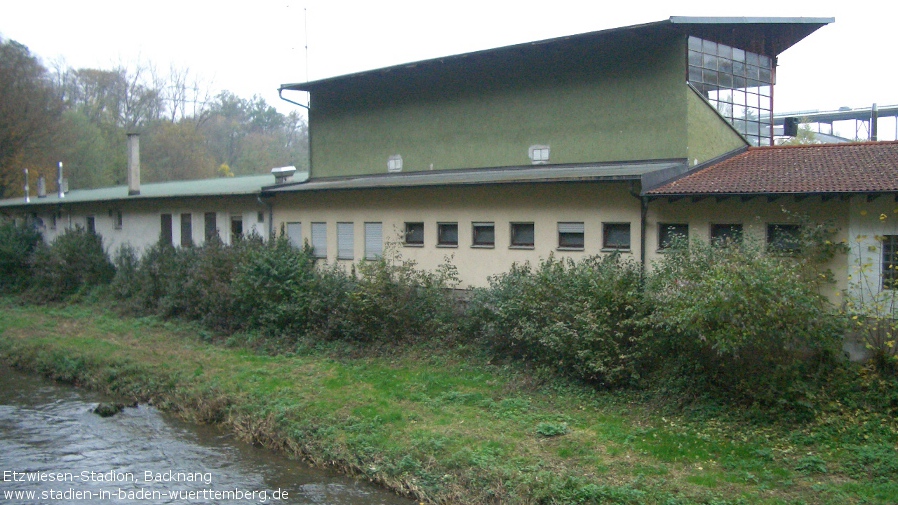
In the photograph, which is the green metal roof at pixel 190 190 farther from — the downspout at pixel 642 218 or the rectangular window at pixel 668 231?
the rectangular window at pixel 668 231

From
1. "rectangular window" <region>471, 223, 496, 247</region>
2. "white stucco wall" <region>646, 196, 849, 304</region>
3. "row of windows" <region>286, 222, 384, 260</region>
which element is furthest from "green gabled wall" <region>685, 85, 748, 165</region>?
"row of windows" <region>286, 222, 384, 260</region>

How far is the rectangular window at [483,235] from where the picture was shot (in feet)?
57.1

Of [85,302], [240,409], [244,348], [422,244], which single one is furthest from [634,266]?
[85,302]

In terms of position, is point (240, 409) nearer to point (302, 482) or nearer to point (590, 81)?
point (302, 482)

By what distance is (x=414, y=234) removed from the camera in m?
19.0

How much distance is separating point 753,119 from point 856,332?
8.38 metres

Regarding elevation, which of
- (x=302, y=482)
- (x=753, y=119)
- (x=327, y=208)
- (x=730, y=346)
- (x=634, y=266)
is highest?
(x=753, y=119)

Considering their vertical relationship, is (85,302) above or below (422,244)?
below

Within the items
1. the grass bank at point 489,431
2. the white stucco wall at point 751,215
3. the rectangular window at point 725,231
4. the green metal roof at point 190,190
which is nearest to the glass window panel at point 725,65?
the white stucco wall at point 751,215

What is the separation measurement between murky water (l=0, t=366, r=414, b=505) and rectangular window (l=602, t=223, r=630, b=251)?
748 cm

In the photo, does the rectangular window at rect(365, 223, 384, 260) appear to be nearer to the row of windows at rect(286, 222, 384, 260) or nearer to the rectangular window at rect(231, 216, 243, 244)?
the row of windows at rect(286, 222, 384, 260)

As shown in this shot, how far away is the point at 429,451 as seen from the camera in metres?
10.7

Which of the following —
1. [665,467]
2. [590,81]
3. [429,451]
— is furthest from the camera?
[590,81]

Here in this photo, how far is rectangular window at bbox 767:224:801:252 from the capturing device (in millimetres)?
12852
